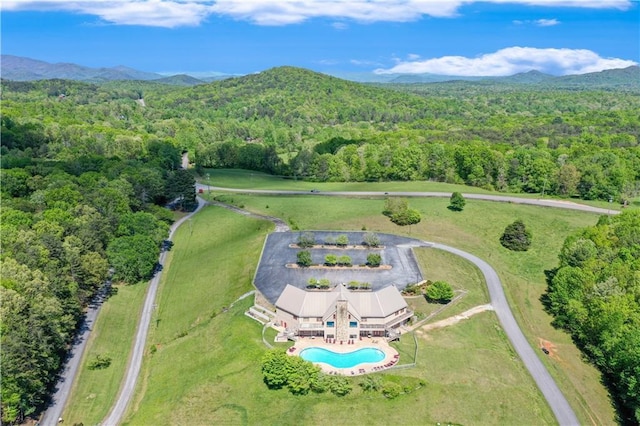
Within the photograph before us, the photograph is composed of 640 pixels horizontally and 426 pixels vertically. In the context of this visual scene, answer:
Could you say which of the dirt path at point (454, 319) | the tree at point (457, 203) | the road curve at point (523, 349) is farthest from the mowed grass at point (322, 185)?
the dirt path at point (454, 319)

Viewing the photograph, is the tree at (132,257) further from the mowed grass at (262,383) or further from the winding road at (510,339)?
the mowed grass at (262,383)

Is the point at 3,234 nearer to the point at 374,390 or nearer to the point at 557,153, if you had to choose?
the point at 374,390

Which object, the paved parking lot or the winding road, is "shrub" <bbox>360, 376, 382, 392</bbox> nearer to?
the winding road

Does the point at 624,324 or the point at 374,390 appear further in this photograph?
the point at 624,324

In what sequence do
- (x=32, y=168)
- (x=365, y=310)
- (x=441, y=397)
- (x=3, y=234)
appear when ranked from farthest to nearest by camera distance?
(x=32, y=168) < (x=3, y=234) < (x=365, y=310) < (x=441, y=397)

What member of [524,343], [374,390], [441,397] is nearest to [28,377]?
[374,390]

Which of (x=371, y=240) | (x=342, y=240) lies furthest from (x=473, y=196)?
(x=342, y=240)

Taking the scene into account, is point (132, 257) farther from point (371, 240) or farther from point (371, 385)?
point (371, 385)
